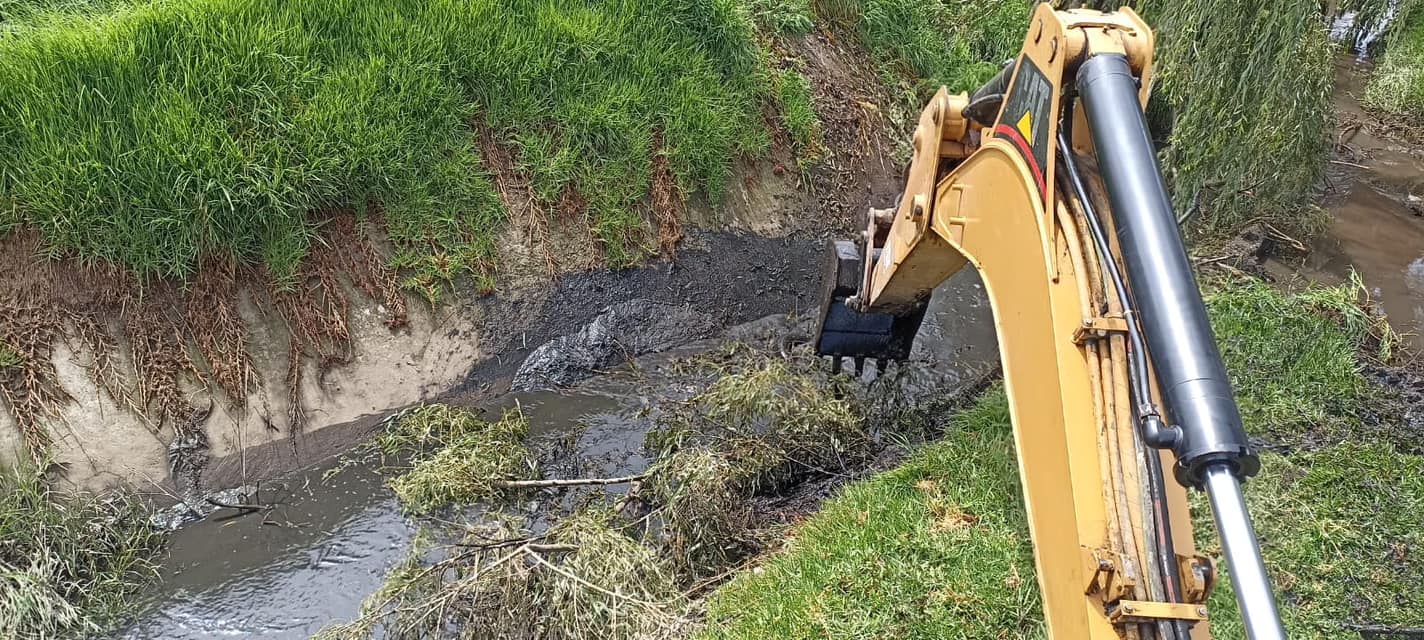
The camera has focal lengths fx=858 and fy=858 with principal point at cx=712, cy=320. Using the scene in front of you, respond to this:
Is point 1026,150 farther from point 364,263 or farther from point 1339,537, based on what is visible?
point 364,263

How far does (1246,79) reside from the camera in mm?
5969

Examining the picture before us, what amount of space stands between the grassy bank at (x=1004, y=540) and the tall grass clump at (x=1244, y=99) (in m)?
1.99

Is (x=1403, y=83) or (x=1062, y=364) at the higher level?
(x=1403, y=83)

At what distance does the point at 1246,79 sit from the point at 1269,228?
5.08ft

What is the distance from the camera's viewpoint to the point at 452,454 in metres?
4.68

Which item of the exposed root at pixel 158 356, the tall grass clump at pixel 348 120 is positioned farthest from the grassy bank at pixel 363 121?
the exposed root at pixel 158 356

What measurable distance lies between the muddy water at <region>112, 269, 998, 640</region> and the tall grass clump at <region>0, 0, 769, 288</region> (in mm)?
1191

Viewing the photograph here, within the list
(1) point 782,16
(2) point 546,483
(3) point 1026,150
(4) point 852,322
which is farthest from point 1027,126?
(1) point 782,16

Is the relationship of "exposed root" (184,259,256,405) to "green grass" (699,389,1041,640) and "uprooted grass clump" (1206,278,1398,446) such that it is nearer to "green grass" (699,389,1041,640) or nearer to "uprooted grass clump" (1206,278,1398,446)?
"green grass" (699,389,1041,640)

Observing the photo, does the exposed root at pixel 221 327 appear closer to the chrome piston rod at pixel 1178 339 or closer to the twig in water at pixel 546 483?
the twig in water at pixel 546 483

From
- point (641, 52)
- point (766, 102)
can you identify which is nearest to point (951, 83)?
point (766, 102)

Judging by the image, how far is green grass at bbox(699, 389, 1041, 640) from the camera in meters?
3.50

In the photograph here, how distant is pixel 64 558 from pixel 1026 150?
4635 mm

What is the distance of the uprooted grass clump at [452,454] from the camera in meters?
4.55
